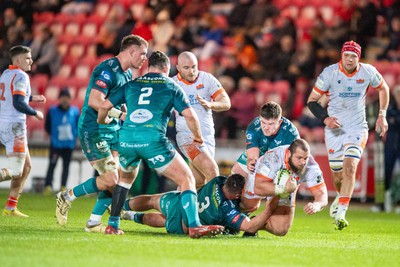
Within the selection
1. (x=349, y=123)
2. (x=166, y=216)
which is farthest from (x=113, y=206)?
(x=349, y=123)

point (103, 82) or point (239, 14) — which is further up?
point (239, 14)

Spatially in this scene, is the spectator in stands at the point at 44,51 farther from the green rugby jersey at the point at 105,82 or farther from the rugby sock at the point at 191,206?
the rugby sock at the point at 191,206

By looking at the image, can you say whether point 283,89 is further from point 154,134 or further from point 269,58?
point 154,134

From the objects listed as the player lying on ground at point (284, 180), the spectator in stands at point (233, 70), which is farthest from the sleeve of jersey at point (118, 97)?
the spectator in stands at point (233, 70)

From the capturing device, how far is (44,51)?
82.5ft

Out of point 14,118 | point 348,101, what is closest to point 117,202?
point 14,118

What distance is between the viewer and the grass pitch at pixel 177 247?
8.09m

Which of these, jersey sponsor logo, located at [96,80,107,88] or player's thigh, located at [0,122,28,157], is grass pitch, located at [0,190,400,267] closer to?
player's thigh, located at [0,122,28,157]

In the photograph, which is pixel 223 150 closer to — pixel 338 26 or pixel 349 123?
pixel 338 26

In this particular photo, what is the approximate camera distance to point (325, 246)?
10.1 m

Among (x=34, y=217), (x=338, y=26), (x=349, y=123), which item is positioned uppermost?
(x=338, y=26)

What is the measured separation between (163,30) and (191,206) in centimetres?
1391

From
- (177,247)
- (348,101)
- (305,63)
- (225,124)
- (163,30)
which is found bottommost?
(177,247)

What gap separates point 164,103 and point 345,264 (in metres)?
2.93
